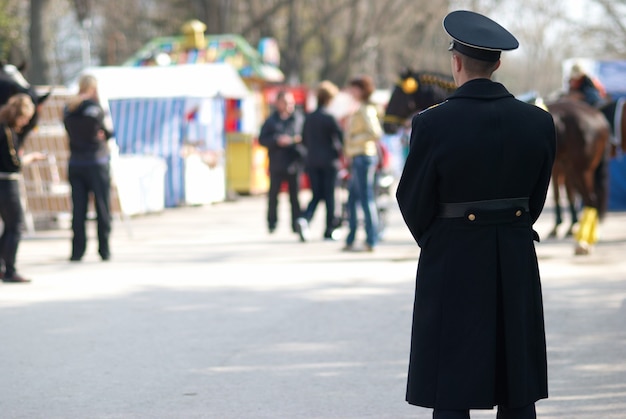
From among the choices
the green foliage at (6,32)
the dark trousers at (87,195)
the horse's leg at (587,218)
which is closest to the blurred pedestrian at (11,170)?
the dark trousers at (87,195)

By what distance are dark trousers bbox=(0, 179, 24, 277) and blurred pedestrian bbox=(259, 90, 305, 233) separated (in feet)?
18.5

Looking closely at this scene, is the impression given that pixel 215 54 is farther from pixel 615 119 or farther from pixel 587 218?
pixel 587 218

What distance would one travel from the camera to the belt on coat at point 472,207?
4.51 metres

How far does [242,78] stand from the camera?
90.3 ft

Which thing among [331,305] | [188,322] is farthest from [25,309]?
[331,305]

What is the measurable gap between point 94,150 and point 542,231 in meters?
6.86

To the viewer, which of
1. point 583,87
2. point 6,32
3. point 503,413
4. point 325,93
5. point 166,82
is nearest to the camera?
point 503,413

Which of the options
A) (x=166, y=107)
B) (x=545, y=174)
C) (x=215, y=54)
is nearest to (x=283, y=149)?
(x=166, y=107)

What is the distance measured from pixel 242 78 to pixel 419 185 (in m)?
23.2

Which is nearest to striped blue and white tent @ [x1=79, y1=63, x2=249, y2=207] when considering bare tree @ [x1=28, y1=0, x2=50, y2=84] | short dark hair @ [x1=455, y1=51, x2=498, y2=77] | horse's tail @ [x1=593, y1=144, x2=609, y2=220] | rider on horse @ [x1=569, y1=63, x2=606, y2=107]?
bare tree @ [x1=28, y1=0, x2=50, y2=84]

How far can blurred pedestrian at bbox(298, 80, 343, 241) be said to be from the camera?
15.5 m

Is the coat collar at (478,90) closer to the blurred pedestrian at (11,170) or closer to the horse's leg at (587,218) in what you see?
the blurred pedestrian at (11,170)

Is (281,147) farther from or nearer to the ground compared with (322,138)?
nearer to the ground

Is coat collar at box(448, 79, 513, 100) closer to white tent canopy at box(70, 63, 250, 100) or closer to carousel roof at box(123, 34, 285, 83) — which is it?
white tent canopy at box(70, 63, 250, 100)
